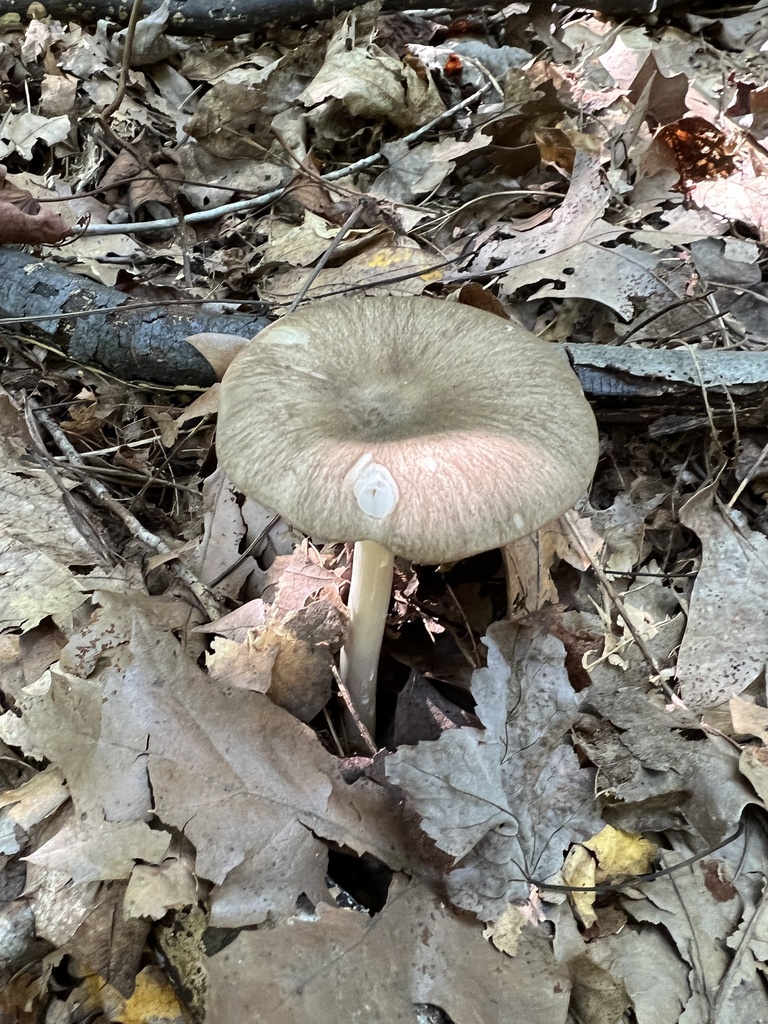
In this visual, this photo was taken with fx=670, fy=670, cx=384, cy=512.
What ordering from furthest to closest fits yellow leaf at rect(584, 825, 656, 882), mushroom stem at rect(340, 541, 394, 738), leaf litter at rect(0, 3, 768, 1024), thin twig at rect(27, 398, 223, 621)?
thin twig at rect(27, 398, 223, 621)
mushroom stem at rect(340, 541, 394, 738)
yellow leaf at rect(584, 825, 656, 882)
leaf litter at rect(0, 3, 768, 1024)

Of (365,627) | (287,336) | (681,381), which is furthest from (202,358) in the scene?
(681,381)

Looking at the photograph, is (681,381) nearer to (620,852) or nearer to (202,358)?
(620,852)

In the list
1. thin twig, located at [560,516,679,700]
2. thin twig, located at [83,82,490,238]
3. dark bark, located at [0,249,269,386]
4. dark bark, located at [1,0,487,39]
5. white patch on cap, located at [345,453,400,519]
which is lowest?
thin twig, located at [560,516,679,700]

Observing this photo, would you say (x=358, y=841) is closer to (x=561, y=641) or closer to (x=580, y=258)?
(x=561, y=641)

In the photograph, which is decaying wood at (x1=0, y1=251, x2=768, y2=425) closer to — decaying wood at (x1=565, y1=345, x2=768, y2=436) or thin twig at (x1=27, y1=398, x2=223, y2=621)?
decaying wood at (x1=565, y1=345, x2=768, y2=436)

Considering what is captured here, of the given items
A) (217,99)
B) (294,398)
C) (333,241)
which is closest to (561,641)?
(294,398)

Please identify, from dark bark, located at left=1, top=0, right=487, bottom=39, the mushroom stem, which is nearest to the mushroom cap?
the mushroom stem
